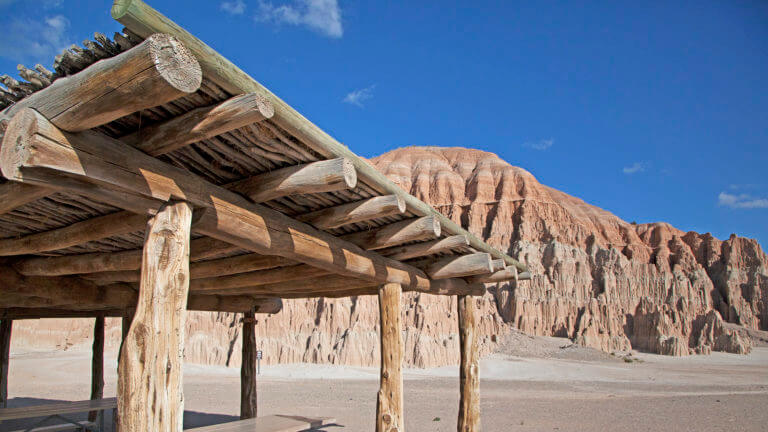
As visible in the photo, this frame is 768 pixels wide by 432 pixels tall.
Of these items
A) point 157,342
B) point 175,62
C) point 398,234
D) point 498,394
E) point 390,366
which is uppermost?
point 175,62

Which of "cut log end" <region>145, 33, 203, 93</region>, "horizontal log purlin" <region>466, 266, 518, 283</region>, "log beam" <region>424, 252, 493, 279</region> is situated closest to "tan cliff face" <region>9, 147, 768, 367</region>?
"horizontal log purlin" <region>466, 266, 518, 283</region>

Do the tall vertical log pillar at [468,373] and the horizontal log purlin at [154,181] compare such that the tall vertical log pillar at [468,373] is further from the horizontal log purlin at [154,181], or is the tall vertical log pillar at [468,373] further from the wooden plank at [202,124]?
the wooden plank at [202,124]

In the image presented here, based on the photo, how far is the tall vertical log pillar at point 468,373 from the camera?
7.20 metres

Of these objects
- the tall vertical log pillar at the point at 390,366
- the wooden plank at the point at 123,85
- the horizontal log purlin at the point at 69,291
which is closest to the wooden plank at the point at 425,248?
the tall vertical log pillar at the point at 390,366

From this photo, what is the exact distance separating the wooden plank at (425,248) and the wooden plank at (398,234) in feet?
1.60

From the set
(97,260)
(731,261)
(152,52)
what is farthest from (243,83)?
(731,261)

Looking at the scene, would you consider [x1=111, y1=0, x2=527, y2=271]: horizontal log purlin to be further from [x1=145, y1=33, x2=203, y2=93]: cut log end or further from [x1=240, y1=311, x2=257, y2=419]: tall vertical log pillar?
[x1=240, y1=311, x2=257, y2=419]: tall vertical log pillar

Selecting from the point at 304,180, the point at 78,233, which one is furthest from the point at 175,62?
the point at 78,233

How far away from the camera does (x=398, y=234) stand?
16.7 ft

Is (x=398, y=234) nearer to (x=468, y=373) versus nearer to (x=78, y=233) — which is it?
(x=78, y=233)

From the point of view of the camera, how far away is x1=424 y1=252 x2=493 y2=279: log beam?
629cm

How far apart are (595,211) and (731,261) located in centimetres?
1830

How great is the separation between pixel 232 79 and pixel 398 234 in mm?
2761

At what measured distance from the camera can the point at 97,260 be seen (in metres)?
5.25
